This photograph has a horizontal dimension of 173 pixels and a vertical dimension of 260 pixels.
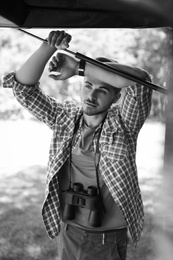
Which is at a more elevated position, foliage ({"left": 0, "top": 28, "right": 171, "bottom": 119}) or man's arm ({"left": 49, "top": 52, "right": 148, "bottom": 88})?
foliage ({"left": 0, "top": 28, "right": 171, "bottom": 119})

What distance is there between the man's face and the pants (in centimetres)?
51

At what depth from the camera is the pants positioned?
1541 mm

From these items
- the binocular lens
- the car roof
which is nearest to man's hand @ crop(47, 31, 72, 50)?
the car roof

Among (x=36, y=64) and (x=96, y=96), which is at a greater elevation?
(x=36, y=64)

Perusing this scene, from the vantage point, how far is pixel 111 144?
4.91 feet

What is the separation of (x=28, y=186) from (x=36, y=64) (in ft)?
10.3

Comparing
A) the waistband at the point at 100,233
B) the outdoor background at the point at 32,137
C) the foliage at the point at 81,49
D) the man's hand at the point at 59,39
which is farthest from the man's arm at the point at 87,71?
the foliage at the point at 81,49

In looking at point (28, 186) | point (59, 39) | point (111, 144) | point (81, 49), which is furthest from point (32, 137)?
point (59, 39)

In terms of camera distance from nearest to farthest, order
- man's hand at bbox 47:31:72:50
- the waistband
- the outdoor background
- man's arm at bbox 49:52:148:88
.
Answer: man's hand at bbox 47:31:72:50 → man's arm at bbox 49:52:148:88 → the waistband → the outdoor background

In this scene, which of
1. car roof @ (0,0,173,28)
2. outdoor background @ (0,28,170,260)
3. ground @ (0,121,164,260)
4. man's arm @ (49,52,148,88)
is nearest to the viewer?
car roof @ (0,0,173,28)

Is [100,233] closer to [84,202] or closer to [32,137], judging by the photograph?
[84,202]

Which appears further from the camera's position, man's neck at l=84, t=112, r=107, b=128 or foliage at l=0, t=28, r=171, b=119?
foliage at l=0, t=28, r=171, b=119

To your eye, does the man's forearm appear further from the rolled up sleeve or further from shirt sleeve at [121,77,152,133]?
shirt sleeve at [121,77,152,133]

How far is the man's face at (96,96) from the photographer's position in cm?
150
